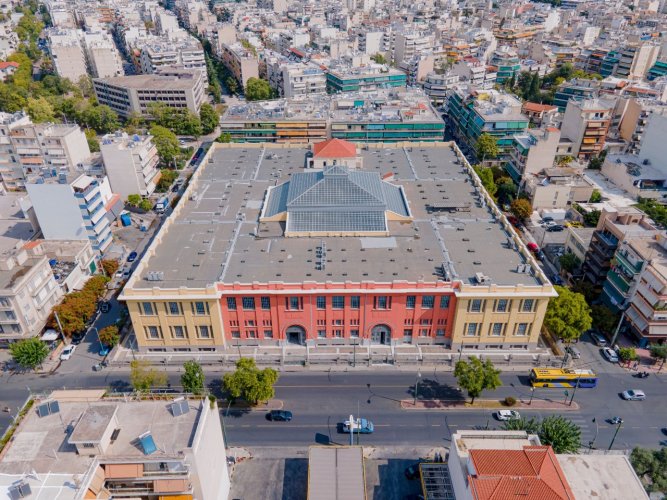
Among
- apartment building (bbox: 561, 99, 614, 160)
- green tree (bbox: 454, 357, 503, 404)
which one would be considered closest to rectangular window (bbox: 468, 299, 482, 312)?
green tree (bbox: 454, 357, 503, 404)

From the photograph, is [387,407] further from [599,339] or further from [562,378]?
[599,339]

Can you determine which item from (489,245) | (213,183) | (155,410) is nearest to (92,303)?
(213,183)

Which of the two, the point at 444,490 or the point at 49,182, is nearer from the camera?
the point at 444,490

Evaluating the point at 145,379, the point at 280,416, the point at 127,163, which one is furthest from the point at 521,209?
the point at 127,163

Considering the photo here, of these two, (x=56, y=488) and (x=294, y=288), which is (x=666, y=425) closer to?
(x=294, y=288)

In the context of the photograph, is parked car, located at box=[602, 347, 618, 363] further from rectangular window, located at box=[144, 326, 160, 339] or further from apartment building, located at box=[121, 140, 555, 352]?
rectangular window, located at box=[144, 326, 160, 339]

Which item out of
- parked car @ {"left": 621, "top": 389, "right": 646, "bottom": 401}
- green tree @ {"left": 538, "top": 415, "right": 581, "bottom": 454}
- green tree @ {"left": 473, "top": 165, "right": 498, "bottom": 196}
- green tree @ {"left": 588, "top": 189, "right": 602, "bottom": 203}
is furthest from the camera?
green tree @ {"left": 473, "top": 165, "right": 498, "bottom": 196}
